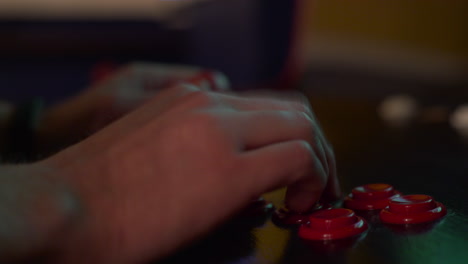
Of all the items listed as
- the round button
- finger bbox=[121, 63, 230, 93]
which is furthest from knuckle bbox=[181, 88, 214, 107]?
finger bbox=[121, 63, 230, 93]

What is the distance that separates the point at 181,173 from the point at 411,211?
18 centimetres

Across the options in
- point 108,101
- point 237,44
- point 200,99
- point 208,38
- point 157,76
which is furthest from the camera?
point 208,38

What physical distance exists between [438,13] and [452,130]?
343cm

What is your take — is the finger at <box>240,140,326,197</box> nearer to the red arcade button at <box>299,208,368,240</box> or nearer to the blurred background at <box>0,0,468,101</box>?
the red arcade button at <box>299,208,368,240</box>

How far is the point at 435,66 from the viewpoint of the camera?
168 inches

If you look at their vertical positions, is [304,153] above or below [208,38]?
above

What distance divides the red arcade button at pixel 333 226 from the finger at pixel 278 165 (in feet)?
0.13

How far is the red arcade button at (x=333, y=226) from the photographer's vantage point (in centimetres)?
41

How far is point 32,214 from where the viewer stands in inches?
15.0

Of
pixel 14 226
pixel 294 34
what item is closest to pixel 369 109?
pixel 294 34

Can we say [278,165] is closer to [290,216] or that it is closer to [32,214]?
[290,216]

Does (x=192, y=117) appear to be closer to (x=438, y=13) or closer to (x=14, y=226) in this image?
(x=14, y=226)

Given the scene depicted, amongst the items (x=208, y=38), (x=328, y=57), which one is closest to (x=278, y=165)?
(x=208, y=38)

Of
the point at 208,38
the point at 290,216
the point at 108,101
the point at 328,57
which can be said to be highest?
the point at 290,216
